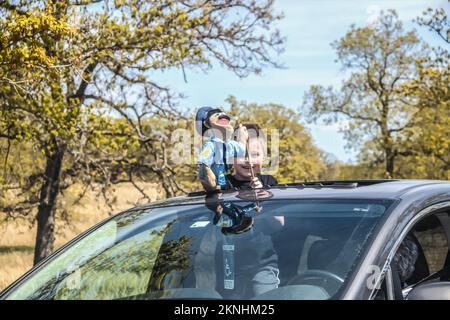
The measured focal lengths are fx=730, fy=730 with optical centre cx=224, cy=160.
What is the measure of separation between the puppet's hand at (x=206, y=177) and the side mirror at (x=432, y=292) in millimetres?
2249

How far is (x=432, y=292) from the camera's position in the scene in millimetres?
2764

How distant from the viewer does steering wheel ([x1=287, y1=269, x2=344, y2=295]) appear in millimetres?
2814

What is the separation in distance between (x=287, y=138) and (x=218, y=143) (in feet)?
76.0

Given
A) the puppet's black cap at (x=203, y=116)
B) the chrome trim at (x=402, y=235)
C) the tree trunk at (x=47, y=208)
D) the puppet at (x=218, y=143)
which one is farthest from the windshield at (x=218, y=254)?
the tree trunk at (x=47, y=208)

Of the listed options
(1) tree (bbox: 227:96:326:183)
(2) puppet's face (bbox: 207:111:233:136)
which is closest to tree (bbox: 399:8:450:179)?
(1) tree (bbox: 227:96:326:183)

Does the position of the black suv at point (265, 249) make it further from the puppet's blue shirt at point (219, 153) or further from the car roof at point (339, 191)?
the puppet's blue shirt at point (219, 153)

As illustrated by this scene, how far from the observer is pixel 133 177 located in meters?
16.5

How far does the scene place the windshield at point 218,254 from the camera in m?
3.05

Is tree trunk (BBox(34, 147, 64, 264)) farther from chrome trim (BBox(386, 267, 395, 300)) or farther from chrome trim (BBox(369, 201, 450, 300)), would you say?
chrome trim (BBox(386, 267, 395, 300))

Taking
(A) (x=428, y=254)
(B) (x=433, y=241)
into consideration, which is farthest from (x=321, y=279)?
(A) (x=428, y=254)

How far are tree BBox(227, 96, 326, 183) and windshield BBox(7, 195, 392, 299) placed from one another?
13.2 metres
